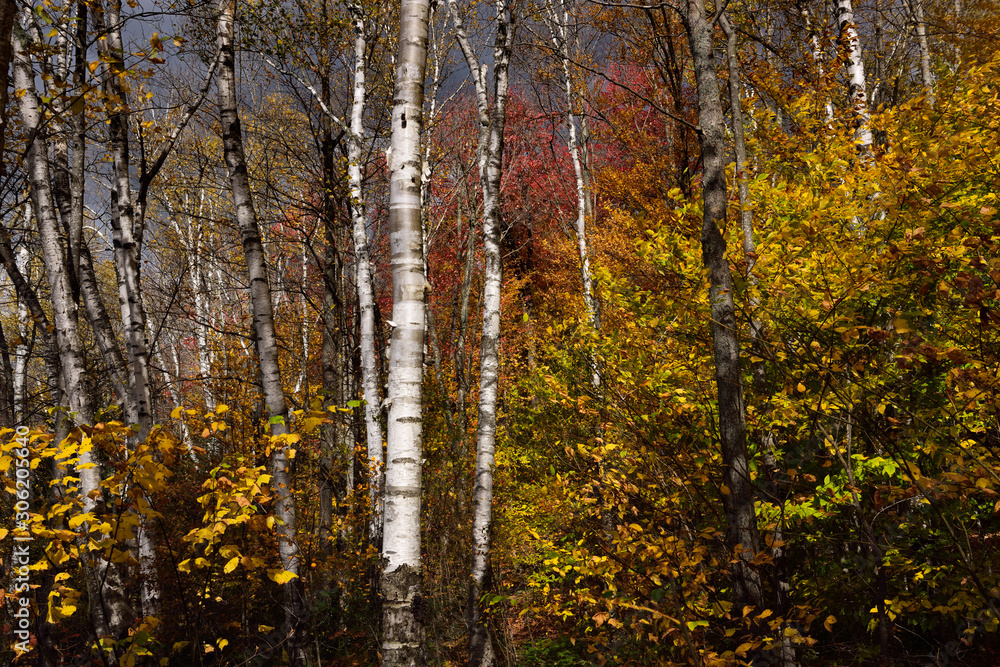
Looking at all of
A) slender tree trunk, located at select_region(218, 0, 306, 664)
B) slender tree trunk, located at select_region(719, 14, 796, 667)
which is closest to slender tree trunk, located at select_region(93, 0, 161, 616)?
slender tree trunk, located at select_region(218, 0, 306, 664)

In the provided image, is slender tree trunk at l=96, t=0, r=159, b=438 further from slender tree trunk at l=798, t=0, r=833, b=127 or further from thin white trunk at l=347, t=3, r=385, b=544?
slender tree trunk at l=798, t=0, r=833, b=127

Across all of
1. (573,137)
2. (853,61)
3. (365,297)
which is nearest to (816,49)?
(853,61)

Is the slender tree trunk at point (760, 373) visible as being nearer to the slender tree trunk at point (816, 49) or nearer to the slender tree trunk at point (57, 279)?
the slender tree trunk at point (816, 49)

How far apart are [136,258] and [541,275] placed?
15.6 m

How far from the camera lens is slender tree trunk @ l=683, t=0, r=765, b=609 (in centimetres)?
355

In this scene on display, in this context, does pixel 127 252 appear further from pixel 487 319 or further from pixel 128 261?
pixel 487 319

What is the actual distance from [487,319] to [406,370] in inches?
131

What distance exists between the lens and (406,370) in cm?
302

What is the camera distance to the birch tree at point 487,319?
574 cm

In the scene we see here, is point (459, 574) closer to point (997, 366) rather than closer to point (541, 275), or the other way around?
point (997, 366)

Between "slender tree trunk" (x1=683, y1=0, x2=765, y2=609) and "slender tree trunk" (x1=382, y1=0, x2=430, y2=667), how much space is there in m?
1.92

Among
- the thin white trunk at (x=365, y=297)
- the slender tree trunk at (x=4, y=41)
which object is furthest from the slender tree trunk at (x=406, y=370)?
the thin white trunk at (x=365, y=297)

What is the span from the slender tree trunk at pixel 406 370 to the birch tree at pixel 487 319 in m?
2.96

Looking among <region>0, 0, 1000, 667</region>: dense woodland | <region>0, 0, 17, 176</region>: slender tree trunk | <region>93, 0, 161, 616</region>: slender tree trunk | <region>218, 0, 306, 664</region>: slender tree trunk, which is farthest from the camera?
<region>93, 0, 161, 616</region>: slender tree trunk
